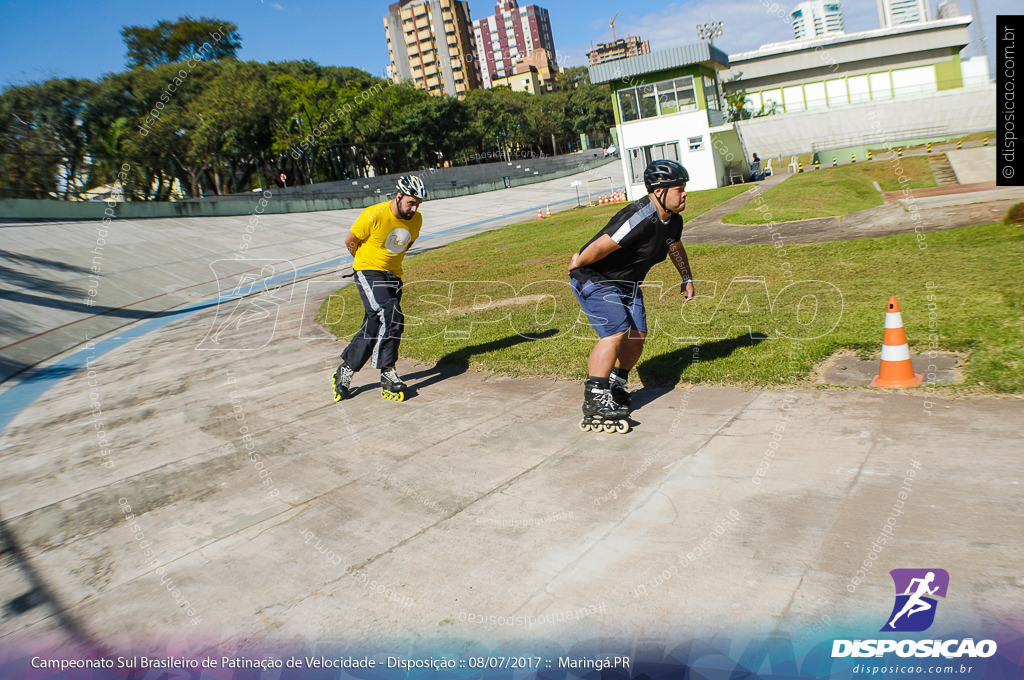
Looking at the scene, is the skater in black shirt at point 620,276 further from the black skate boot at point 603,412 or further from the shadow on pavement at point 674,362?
the shadow on pavement at point 674,362

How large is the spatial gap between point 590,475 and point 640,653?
1.76m

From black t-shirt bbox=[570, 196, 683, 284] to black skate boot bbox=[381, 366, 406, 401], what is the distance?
7.96ft

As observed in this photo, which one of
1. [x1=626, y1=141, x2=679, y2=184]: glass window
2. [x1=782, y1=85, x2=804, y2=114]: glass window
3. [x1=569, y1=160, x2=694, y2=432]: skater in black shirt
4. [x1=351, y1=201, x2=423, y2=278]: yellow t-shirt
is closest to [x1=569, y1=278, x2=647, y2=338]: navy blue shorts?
[x1=569, y1=160, x2=694, y2=432]: skater in black shirt

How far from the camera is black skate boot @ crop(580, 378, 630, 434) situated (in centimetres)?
505

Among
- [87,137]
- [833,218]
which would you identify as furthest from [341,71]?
[833,218]

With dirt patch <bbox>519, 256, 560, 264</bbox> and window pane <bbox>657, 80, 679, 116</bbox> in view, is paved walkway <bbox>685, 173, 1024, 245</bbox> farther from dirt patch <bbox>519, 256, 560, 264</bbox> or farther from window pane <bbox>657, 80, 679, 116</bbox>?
window pane <bbox>657, 80, 679, 116</bbox>

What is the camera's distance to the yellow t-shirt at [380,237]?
21.7ft

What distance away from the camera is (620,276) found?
527cm

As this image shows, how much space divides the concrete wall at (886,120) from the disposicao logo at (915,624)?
52.9m

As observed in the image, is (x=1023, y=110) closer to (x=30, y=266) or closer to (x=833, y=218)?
(x=833, y=218)

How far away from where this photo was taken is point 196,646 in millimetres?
3020

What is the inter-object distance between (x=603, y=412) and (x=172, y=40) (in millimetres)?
75399

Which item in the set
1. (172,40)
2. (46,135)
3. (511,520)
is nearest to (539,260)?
(511,520)

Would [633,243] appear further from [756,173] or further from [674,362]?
[756,173]
